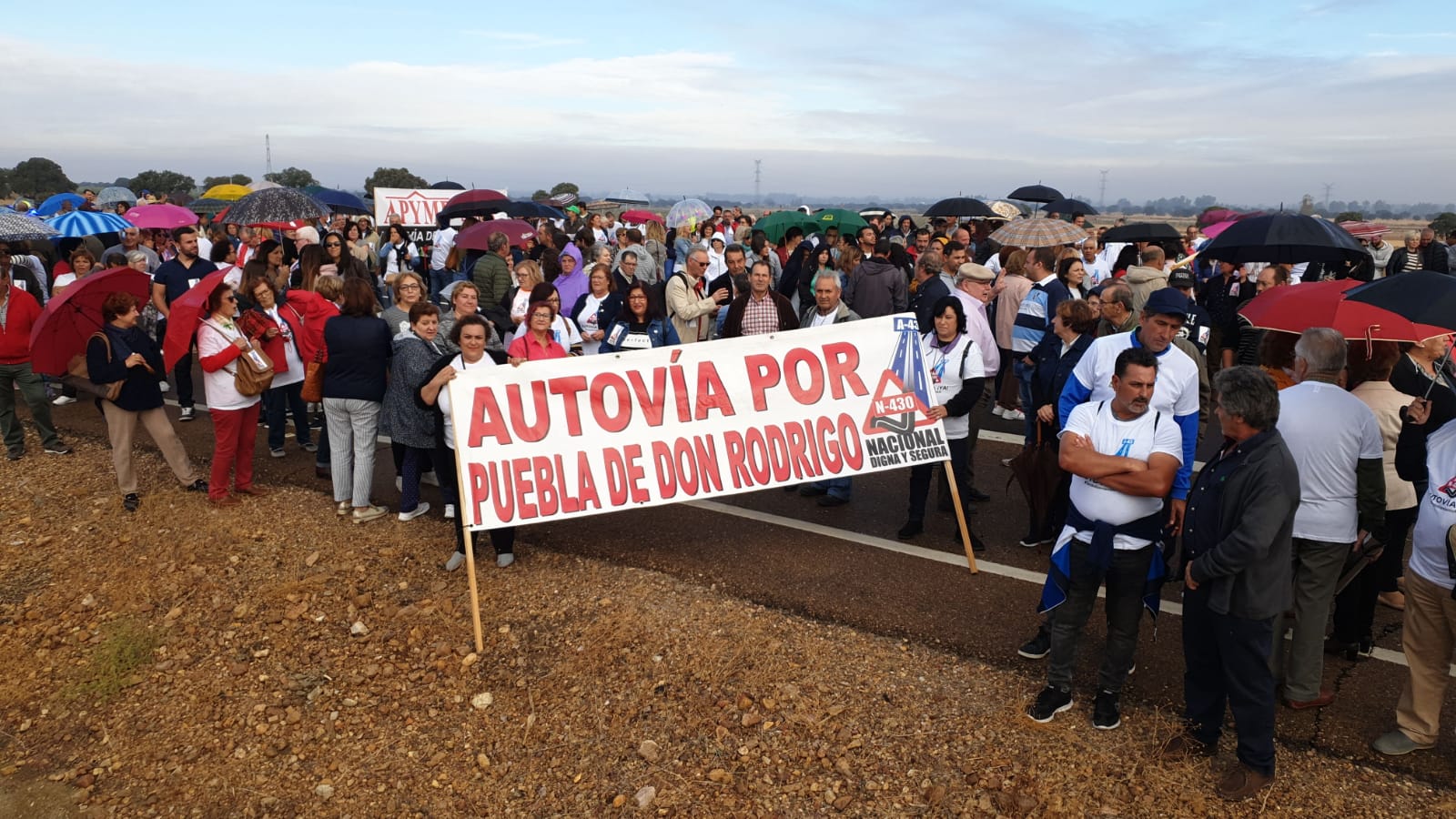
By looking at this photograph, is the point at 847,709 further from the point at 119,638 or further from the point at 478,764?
the point at 119,638

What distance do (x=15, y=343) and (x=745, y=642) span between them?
8286 millimetres

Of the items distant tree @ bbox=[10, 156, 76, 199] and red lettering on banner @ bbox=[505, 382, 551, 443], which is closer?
red lettering on banner @ bbox=[505, 382, 551, 443]

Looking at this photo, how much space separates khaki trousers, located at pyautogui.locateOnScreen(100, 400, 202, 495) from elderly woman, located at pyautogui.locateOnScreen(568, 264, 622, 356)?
369 cm

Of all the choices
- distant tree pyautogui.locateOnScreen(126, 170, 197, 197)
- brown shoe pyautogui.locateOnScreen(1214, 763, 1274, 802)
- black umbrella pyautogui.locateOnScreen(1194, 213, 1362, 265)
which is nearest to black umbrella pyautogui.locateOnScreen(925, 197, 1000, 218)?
black umbrella pyautogui.locateOnScreen(1194, 213, 1362, 265)

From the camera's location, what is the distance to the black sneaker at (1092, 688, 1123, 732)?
4.45m

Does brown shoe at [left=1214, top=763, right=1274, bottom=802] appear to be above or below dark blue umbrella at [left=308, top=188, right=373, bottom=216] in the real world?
below

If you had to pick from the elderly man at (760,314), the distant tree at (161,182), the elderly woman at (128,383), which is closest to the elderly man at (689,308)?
the elderly man at (760,314)

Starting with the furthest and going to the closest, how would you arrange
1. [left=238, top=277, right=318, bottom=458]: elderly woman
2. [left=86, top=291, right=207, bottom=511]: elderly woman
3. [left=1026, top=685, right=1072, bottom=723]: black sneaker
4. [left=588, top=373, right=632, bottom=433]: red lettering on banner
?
[left=238, top=277, right=318, bottom=458]: elderly woman → [left=86, top=291, right=207, bottom=511]: elderly woman → [left=588, top=373, right=632, bottom=433]: red lettering on banner → [left=1026, top=685, right=1072, bottom=723]: black sneaker

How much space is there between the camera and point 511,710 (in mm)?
4859

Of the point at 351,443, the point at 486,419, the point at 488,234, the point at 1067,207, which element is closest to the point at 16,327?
A: the point at 351,443

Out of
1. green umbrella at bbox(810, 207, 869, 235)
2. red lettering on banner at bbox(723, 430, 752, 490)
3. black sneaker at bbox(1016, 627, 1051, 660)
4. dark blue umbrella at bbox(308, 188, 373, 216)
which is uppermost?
dark blue umbrella at bbox(308, 188, 373, 216)

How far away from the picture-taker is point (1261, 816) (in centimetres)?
388

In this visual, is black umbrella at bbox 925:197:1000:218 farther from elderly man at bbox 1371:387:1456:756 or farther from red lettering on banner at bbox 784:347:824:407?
elderly man at bbox 1371:387:1456:756

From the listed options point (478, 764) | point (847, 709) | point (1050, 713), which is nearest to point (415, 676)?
point (478, 764)
